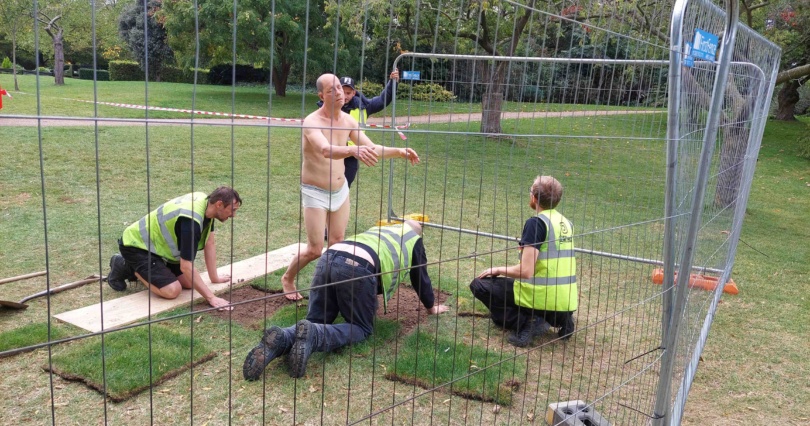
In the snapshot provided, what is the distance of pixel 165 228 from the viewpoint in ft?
14.2

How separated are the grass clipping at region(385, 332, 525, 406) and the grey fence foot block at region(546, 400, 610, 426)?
0.85 feet

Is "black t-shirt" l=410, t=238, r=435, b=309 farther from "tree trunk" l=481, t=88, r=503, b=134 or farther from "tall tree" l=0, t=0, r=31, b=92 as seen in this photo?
"tall tree" l=0, t=0, r=31, b=92

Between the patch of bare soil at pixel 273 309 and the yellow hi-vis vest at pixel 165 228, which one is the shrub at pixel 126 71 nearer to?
the yellow hi-vis vest at pixel 165 228

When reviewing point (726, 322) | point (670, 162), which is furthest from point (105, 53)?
point (726, 322)

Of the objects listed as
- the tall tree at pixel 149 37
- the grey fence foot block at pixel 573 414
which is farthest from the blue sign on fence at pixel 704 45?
the tall tree at pixel 149 37

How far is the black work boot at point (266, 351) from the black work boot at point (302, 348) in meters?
0.06

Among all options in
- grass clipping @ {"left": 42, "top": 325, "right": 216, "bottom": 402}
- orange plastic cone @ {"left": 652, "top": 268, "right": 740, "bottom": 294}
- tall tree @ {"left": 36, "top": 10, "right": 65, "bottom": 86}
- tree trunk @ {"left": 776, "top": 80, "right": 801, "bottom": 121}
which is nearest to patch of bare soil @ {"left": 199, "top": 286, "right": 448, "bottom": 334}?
grass clipping @ {"left": 42, "top": 325, "right": 216, "bottom": 402}

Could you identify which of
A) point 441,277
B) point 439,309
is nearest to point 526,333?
point 439,309

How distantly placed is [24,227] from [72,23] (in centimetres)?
466

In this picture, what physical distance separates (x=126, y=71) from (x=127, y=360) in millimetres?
1640

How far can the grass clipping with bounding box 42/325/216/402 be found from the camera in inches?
128

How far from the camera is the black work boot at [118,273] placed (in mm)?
4590

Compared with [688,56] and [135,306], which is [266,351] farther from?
[688,56]

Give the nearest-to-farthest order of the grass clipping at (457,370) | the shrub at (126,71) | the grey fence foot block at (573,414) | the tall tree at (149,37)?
the tall tree at (149,37)
the shrub at (126,71)
the grey fence foot block at (573,414)
the grass clipping at (457,370)
